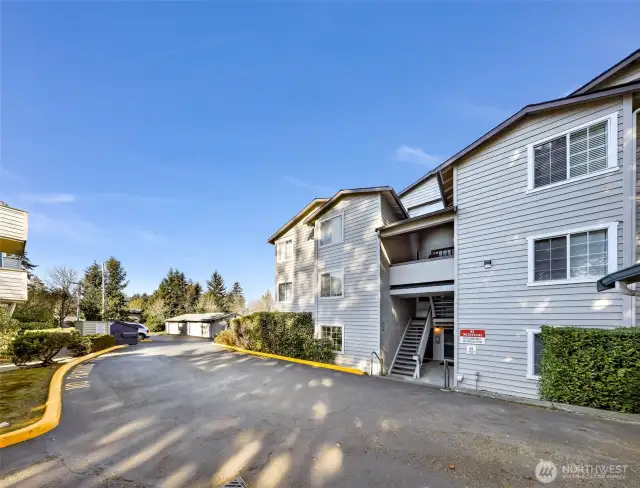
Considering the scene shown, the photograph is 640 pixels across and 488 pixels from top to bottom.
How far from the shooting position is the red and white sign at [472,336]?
34.6 ft

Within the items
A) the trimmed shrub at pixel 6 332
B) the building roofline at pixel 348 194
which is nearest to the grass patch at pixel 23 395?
the trimmed shrub at pixel 6 332

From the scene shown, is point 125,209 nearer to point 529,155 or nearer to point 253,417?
point 253,417

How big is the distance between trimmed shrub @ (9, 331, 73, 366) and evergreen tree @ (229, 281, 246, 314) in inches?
1712

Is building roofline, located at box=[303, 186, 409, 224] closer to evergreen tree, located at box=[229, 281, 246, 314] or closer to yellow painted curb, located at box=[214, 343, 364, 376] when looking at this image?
yellow painted curb, located at box=[214, 343, 364, 376]

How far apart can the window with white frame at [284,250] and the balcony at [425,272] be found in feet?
26.4

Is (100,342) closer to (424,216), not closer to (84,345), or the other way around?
(84,345)

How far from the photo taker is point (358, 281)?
1538 centimetres

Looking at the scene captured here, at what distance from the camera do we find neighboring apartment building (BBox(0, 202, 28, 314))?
41.4ft

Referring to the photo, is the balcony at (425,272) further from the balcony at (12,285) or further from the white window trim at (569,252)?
the balcony at (12,285)

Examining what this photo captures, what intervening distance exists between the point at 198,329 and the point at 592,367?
147 feet

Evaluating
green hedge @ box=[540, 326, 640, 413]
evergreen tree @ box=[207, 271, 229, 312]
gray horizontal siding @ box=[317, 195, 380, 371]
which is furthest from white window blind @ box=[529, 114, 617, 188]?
evergreen tree @ box=[207, 271, 229, 312]

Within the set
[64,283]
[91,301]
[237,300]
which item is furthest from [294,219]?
[237,300]

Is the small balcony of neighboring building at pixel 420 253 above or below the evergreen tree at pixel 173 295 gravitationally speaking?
above

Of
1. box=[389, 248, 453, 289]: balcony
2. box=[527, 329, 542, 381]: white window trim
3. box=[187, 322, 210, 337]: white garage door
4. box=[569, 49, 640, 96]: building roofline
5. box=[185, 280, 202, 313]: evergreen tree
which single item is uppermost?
box=[569, 49, 640, 96]: building roofline
